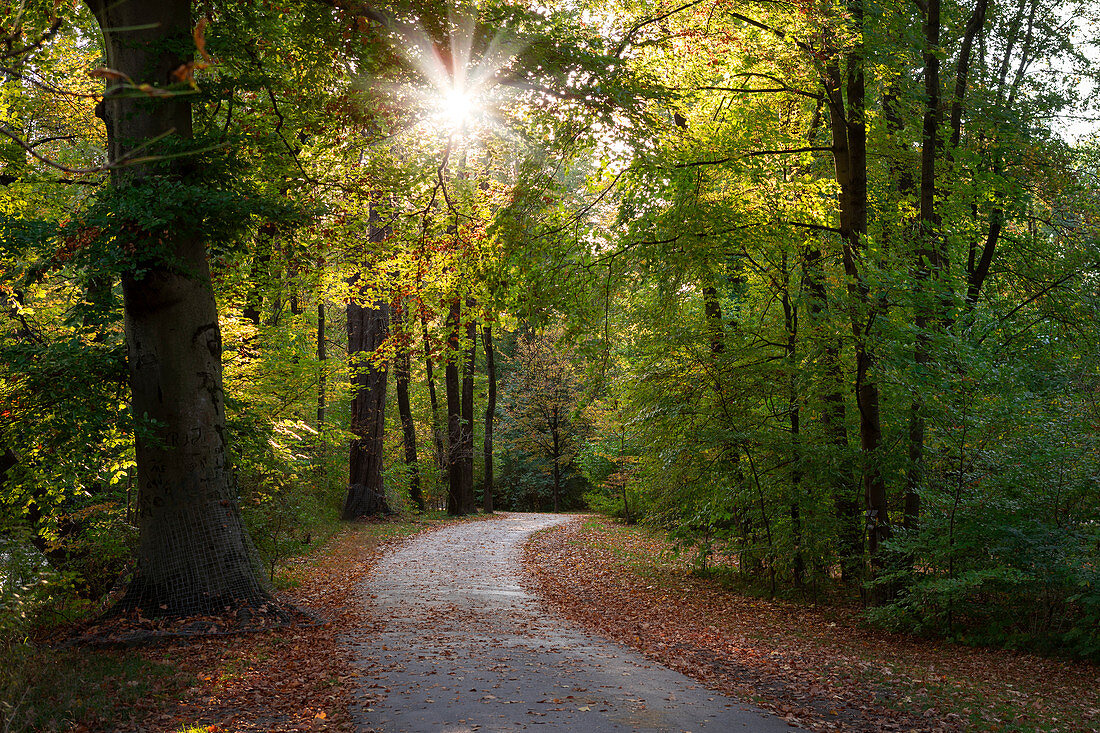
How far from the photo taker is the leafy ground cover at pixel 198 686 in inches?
219

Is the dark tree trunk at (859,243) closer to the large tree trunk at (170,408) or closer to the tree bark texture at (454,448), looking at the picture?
the large tree trunk at (170,408)

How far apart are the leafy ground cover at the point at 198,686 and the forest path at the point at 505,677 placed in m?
0.37

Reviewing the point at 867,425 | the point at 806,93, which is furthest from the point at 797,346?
the point at 806,93

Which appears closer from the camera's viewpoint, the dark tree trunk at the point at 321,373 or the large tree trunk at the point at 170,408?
the large tree trunk at the point at 170,408

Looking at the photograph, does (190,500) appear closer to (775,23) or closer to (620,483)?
(775,23)

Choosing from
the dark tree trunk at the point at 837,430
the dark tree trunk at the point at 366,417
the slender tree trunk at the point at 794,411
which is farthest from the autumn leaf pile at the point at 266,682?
the dark tree trunk at the point at 366,417

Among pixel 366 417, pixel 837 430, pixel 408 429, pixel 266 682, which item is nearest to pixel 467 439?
pixel 408 429

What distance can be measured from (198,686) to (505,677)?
267 cm

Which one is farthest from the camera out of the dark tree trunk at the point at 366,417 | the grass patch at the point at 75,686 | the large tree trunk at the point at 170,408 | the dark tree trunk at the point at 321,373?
the dark tree trunk at the point at 366,417

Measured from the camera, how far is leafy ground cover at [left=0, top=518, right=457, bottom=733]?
18.2 feet

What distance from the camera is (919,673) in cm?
775

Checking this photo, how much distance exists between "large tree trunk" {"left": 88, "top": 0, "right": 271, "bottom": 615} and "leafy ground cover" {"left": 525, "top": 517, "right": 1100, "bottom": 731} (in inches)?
190

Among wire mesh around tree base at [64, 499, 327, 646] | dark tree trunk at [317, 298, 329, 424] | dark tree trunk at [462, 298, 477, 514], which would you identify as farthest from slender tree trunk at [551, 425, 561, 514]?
wire mesh around tree base at [64, 499, 327, 646]

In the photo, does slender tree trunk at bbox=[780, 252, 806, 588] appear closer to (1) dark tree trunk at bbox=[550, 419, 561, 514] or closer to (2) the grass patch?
(2) the grass patch
